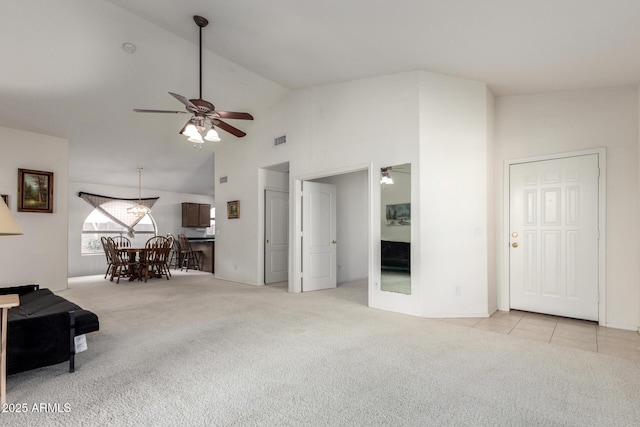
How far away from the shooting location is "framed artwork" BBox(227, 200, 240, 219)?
6.88 meters

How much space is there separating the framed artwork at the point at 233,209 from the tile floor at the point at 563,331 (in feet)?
14.8

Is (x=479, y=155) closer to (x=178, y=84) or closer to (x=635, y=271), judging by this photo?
(x=635, y=271)

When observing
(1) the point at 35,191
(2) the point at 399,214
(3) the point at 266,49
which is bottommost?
(2) the point at 399,214

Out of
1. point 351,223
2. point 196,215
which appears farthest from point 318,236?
point 196,215

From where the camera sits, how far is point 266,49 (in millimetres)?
4320

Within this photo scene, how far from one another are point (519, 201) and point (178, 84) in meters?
5.23

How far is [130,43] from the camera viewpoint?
4.28 m

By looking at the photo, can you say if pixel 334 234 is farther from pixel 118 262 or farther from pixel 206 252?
pixel 118 262

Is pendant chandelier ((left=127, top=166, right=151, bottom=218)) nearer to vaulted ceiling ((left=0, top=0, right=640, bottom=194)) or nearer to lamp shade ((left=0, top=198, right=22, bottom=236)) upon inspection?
vaulted ceiling ((left=0, top=0, right=640, bottom=194))

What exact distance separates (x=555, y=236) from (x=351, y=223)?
3.74 m

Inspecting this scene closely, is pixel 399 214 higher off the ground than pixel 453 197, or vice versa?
pixel 453 197

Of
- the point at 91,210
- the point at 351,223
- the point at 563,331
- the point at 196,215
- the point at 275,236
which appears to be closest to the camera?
the point at 563,331

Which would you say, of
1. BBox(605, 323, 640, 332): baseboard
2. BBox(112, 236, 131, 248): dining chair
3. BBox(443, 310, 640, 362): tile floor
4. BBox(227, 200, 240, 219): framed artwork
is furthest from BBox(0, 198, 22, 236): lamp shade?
BBox(112, 236, 131, 248): dining chair

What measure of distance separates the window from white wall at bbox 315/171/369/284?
6155 millimetres
